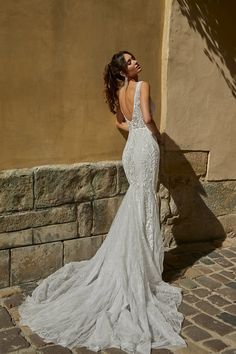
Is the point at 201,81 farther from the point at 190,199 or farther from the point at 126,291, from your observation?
the point at 126,291

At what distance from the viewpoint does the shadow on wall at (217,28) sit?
495cm

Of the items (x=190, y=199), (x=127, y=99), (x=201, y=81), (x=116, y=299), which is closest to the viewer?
(x=116, y=299)

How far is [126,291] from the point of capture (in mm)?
3830

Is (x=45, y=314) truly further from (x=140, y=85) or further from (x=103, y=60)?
(x=103, y=60)

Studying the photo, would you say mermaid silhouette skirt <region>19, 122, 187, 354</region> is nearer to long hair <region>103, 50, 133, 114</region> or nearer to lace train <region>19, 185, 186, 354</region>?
lace train <region>19, 185, 186, 354</region>

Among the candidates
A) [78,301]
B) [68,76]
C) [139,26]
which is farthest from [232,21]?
[78,301]

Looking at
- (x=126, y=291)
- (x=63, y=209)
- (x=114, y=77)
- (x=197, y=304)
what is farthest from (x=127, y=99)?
(x=197, y=304)

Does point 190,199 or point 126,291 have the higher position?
point 190,199

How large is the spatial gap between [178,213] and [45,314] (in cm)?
212

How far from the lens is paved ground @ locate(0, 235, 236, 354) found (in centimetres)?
333

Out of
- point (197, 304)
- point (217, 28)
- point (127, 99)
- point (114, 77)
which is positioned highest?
point (217, 28)

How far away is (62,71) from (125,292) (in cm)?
201

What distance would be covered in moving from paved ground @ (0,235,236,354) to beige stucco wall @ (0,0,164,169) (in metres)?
1.29

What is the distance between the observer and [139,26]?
4570 millimetres
